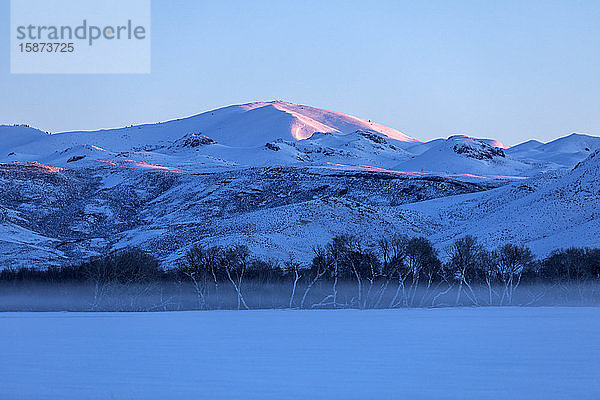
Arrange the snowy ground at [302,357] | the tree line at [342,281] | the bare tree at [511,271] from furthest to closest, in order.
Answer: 1. the bare tree at [511,271]
2. the tree line at [342,281]
3. the snowy ground at [302,357]

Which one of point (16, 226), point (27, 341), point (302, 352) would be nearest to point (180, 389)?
point (302, 352)

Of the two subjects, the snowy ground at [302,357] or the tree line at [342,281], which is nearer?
the snowy ground at [302,357]

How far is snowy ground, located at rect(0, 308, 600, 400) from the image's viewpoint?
23594 millimetres

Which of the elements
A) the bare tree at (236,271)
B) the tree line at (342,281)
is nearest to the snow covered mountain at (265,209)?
the bare tree at (236,271)

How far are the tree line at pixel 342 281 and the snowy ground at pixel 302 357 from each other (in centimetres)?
1083

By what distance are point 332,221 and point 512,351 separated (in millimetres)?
69367

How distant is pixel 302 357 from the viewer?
1217 inches

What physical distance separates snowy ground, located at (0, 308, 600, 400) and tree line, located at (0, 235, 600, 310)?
1083 cm

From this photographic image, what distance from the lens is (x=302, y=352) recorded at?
3244 cm

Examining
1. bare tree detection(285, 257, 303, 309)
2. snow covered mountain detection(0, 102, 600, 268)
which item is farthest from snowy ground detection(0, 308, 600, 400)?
snow covered mountain detection(0, 102, 600, 268)

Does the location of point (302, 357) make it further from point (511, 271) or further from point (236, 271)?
point (511, 271)

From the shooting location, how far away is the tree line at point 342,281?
59.5m

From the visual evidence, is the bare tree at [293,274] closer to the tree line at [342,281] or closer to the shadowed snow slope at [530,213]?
the tree line at [342,281]

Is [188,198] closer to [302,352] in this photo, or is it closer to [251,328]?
[251,328]
